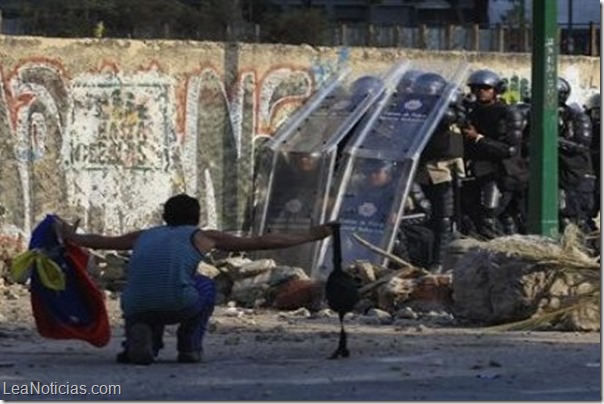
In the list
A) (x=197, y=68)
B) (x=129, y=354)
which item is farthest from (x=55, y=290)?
(x=197, y=68)

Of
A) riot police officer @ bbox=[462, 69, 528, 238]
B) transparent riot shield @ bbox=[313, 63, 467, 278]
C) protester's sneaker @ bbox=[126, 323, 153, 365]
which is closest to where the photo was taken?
protester's sneaker @ bbox=[126, 323, 153, 365]

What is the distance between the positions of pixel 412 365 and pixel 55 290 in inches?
84.4

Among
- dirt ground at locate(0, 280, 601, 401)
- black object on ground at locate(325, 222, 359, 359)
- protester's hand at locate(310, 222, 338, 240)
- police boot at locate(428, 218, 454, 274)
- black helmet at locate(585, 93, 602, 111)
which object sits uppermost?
black helmet at locate(585, 93, 602, 111)

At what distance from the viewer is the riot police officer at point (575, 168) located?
17.6 m

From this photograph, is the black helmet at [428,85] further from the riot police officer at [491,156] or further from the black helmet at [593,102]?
the black helmet at [593,102]

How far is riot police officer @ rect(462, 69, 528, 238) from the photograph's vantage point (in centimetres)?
1708

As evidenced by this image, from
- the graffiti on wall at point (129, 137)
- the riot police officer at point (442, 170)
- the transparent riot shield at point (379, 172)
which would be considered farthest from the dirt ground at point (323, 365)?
the riot police officer at point (442, 170)

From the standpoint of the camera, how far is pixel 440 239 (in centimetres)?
1670

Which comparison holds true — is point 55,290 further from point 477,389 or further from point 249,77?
point 249,77

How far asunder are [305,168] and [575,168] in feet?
9.29

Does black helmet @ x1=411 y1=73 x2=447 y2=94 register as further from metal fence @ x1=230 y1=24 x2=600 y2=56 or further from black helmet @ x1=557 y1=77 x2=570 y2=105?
metal fence @ x1=230 y1=24 x2=600 y2=56

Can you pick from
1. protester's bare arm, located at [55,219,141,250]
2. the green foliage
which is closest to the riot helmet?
protester's bare arm, located at [55,219,141,250]

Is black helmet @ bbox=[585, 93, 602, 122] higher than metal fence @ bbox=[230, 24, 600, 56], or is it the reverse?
metal fence @ bbox=[230, 24, 600, 56]

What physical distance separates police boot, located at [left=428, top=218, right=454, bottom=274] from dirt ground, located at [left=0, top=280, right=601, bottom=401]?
336cm
